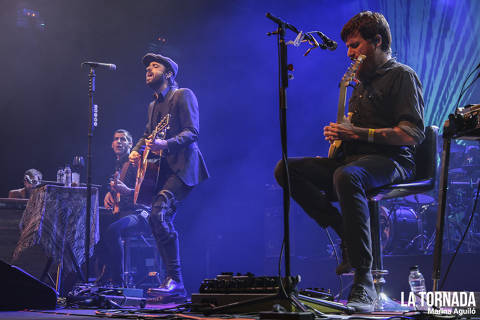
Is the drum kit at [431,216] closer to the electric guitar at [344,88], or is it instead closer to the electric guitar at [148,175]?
the electric guitar at [148,175]

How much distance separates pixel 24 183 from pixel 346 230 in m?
6.55

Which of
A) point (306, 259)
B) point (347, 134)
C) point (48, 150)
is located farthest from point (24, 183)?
point (347, 134)

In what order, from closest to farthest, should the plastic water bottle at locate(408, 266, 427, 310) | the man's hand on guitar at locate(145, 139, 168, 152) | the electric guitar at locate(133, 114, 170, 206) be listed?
the plastic water bottle at locate(408, 266, 427, 310)
the man's hand on guitar at locate(145, 139, 168, 152)
the electric guitar at locate(133, 114, 170, 206)

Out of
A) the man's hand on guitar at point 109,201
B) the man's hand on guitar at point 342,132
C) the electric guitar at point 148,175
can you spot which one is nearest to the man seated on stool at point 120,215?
the man's hand on guitar at point 109,201

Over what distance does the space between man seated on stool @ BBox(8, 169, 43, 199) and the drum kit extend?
17.0ft

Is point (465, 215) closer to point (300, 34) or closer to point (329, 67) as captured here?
point (329, 67)

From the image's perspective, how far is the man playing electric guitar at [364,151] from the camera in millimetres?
2422

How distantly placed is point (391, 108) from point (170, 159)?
2728mm

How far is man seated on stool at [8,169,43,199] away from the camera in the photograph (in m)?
7.30

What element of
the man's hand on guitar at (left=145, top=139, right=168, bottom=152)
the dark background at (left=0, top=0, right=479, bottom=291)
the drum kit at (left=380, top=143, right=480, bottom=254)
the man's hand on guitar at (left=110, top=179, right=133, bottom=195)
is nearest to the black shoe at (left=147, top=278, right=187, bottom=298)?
the man's hand on guitar at (left=145, top=139, right=168, bottom=152)

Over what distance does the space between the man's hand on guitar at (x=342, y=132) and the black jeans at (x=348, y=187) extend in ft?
0.46

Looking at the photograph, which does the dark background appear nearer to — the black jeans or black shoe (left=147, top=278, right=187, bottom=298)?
black shoe (left=147, top=278, right=187, bottom=298)

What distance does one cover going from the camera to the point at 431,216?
6582 millimetres

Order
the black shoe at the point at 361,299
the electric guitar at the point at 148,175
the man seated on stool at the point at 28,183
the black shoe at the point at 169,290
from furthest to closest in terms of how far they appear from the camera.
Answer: the man seated on stool at the point at 28,183
the electric guitar at the point at 148,175
the black shoe at the point at 169,290
the black shoe at the point at 361,299
